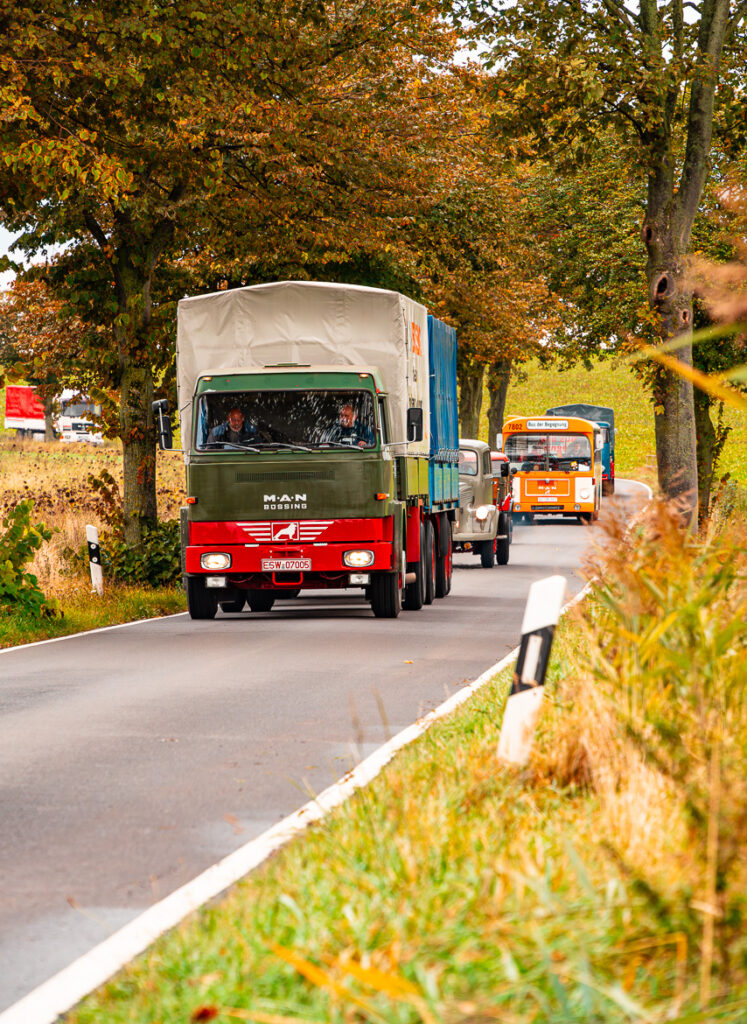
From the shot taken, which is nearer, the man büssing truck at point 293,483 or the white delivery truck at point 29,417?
the man büssing truck at point 293,483

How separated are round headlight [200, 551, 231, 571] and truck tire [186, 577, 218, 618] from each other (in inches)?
13.8

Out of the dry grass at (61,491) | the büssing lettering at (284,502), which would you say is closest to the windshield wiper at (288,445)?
the büssing lettering at (284,502)

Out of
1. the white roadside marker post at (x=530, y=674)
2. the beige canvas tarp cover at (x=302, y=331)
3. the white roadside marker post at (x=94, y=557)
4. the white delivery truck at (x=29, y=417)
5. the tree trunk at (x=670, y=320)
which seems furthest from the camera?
the white delivery truck at (x=29, y=417)

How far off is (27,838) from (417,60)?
85.6 ft

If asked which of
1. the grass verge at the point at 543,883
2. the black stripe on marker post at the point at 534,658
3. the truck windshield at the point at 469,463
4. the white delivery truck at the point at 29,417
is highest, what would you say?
the white delivery truck at the point at 29,417

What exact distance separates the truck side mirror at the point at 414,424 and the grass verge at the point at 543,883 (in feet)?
34.6

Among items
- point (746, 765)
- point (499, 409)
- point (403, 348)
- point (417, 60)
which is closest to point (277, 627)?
point (403, 348)

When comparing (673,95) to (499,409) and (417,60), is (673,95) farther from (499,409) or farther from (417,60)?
(499,409)

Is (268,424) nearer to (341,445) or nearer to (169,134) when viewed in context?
(341,445)

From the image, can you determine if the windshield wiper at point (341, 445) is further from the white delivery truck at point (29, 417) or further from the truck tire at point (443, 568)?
the white delivery truck at point (29, 417)

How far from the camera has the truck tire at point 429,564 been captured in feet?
66.8

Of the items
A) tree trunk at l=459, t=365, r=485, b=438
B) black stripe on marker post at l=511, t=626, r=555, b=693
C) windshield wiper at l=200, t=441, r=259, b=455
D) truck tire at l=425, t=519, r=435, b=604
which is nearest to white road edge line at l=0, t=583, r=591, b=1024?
black stripe on marker post at l=511, t=626, r=555, b=693

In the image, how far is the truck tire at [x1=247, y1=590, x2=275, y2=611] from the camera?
2047 cm

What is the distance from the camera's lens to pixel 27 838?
22.1 ft
